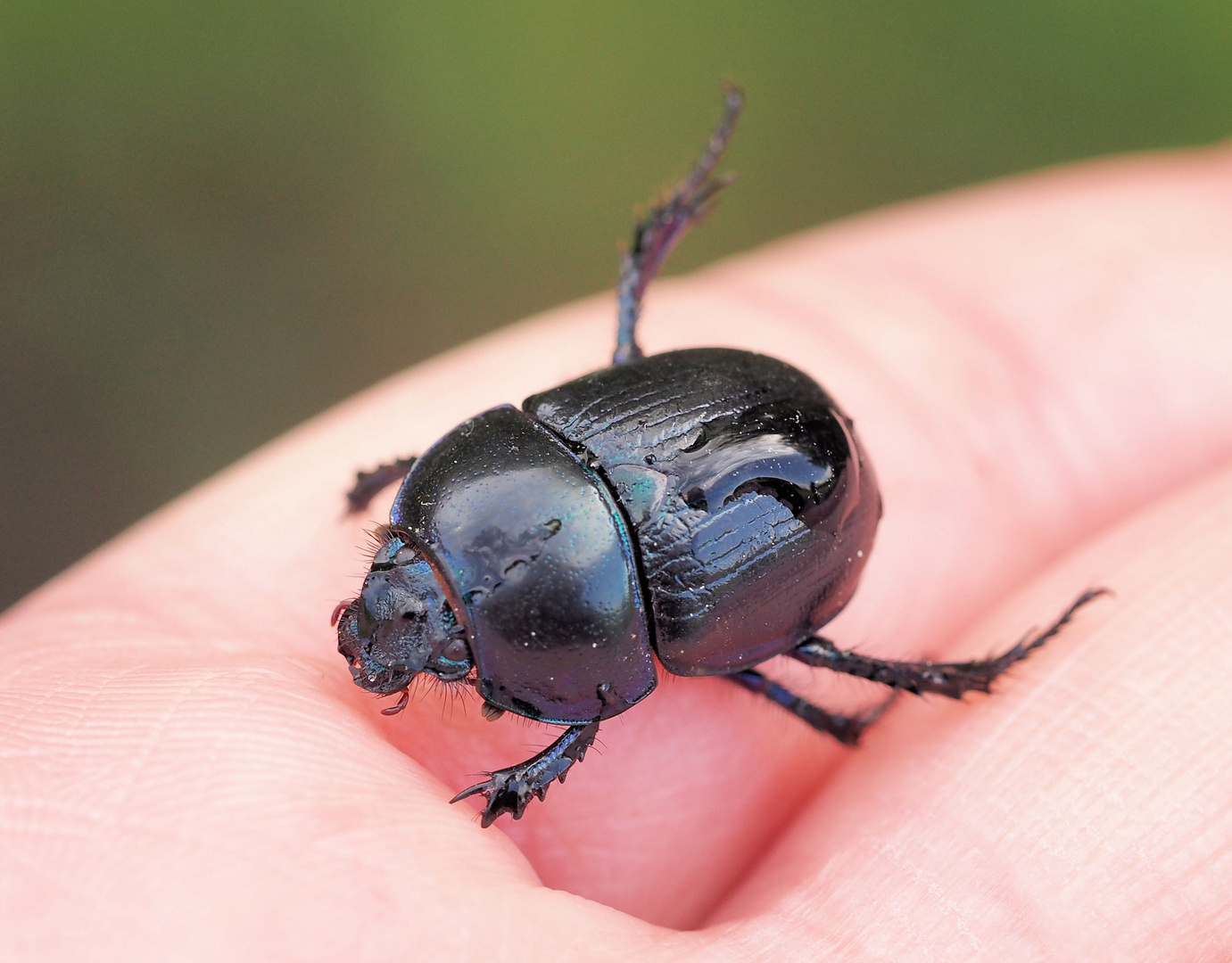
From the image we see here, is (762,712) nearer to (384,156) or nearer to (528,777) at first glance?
(528,777)

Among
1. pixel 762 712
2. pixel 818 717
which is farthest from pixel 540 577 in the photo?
pixel 762 712

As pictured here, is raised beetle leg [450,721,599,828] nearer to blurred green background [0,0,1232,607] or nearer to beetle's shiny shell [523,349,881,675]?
beetle's shiny shell [523,349,881,675]

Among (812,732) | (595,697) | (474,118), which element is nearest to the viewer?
(595,697)

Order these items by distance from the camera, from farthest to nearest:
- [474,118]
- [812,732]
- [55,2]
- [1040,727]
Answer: [474,118] → [55,2] → [812,732] → [1040,727]

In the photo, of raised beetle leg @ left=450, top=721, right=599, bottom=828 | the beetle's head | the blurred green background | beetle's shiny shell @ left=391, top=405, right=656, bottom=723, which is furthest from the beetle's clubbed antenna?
the blurred green background

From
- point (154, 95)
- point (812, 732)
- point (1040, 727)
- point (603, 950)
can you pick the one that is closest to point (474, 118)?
point (154, 95)

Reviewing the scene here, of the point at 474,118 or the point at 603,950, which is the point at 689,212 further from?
the point at 474,118

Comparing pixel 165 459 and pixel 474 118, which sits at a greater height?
pixel 474 118
